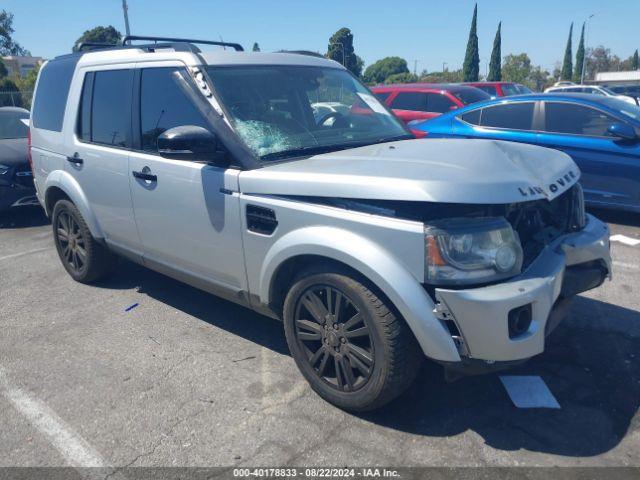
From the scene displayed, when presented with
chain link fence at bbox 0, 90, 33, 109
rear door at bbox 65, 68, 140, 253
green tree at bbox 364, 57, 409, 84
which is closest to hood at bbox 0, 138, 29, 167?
rear door at bbox 65, 68, 140, 253

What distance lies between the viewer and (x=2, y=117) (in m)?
8.82

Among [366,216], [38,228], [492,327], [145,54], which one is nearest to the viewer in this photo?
[492,327]

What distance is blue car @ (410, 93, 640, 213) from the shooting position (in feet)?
20.3

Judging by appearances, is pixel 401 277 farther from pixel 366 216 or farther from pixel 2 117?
pixel 2 117

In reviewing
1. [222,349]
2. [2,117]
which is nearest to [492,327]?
[222,349]

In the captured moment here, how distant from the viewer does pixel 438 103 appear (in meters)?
10.3

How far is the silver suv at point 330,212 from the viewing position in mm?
2502

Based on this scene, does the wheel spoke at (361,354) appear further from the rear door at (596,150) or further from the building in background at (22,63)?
the building in background at (22,63)

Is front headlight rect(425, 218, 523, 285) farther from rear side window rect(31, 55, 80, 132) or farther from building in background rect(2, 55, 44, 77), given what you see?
building in background rect(2, 55, 44, 77)

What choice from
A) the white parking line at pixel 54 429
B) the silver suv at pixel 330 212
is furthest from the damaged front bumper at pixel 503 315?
the white parking line at pixel 54 429

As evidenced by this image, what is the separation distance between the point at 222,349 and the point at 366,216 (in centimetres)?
171

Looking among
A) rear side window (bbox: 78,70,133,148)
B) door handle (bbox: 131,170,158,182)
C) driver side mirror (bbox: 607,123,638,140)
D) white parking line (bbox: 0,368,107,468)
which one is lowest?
white parking line (bbox: 0,368,107,468)

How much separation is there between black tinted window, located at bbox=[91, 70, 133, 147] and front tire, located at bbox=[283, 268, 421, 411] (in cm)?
198

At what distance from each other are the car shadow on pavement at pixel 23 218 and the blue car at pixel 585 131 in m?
5.91
